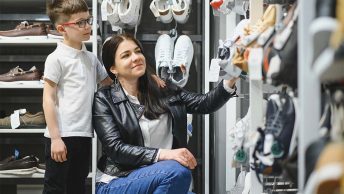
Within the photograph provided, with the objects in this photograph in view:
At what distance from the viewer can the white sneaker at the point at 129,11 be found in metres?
2.71

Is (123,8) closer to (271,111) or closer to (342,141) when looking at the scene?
(271,111)

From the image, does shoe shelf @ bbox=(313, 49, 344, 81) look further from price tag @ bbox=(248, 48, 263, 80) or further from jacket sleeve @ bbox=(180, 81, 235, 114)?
jacket sleeve @ bbox=(180, 81, 235, 114)

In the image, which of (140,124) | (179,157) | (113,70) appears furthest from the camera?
(113,70)

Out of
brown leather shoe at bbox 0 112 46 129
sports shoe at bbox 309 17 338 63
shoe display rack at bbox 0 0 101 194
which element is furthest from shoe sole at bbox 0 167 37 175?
sports shoe at bbox 309 17 338 63

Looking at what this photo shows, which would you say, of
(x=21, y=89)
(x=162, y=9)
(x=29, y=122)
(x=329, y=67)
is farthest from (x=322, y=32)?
(x=21, y=89)

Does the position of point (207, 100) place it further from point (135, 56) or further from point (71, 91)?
point (71, 91)

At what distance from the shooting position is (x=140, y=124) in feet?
6.44

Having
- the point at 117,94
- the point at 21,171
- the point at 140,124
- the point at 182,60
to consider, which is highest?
the point at 182,60

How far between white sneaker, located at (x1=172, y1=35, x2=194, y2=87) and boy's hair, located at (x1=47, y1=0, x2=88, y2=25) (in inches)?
32.7

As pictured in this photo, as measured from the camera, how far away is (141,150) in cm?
180

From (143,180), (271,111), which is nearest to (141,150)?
(143,180)

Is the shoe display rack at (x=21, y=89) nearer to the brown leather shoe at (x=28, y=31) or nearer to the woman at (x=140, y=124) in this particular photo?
the brown leather shoe at (x=28, y=31)

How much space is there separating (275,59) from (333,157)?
1.33 feet

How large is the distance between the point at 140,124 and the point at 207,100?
317mm
